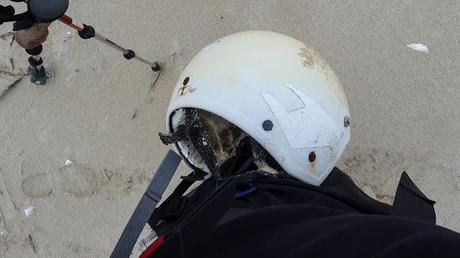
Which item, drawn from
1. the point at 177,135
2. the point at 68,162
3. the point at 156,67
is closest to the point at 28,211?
the point at 68,162

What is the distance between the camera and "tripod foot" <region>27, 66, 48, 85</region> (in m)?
1.60

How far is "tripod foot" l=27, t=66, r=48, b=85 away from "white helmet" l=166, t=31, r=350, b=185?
603mm

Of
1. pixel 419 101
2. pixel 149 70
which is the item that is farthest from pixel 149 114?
pixel 419 101

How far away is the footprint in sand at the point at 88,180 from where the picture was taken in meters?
1.60

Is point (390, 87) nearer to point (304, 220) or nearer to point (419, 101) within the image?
point (419, 101)

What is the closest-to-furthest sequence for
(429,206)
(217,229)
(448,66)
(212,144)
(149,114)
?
(217,229) → (429,206) → (212,144) → (448,66) → (149,114)

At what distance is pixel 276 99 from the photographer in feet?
3.58

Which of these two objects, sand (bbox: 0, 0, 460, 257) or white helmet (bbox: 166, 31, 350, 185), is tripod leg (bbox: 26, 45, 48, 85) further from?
white helmet (bbox: 166, 31, 350, 185)

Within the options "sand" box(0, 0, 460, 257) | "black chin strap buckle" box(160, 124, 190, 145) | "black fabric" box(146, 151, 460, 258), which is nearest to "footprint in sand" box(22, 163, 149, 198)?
"sand" box(0, 0, 460, 257)

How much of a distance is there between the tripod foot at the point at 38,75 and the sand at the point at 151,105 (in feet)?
0.09

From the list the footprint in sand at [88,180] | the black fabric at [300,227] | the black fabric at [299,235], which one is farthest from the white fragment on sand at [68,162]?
the black fabric at [299,235]

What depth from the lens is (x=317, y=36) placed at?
5.08 feet

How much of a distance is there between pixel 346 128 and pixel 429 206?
24cm

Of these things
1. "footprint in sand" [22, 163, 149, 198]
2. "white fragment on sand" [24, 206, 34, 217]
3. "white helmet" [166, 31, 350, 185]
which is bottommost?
"white fragment on sand" [24, 206, 34, 217]
